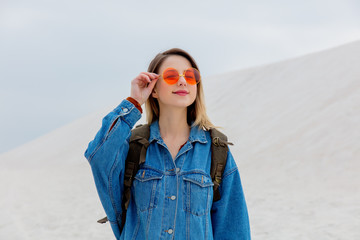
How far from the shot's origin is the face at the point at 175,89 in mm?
1982

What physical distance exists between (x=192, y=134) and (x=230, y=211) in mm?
482

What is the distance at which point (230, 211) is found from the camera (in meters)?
2.04

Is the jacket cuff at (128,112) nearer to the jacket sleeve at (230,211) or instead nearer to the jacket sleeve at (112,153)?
the jacket sleeve at (112,153)

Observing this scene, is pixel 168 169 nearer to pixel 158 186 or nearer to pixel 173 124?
pixel 158 186

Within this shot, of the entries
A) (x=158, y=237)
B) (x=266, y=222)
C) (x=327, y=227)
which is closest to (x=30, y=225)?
(x=266, y=222)

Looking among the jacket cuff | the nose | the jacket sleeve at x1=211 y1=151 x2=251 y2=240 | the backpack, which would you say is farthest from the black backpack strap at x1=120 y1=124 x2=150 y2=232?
the jacket sleeve at x1=211 y1=151 x2=251 y2=240

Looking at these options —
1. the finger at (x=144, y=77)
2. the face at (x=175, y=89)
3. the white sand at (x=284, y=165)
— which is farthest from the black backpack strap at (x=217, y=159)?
the white sand at (x=284, y=165)

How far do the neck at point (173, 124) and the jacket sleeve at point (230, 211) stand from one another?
0.31 meters

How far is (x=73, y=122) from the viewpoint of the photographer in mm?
32344

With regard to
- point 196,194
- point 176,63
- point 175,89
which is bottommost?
point 196,194

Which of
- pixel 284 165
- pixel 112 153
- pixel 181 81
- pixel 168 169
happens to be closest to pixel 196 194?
pixel 168 169

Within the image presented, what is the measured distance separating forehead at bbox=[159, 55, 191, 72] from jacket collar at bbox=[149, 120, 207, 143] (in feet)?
1.10

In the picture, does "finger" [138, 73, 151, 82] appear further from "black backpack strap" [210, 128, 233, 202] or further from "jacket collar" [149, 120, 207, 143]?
"black backpack strap" [210, 128, 233, 202]

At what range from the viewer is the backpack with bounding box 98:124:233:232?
1906 mm
